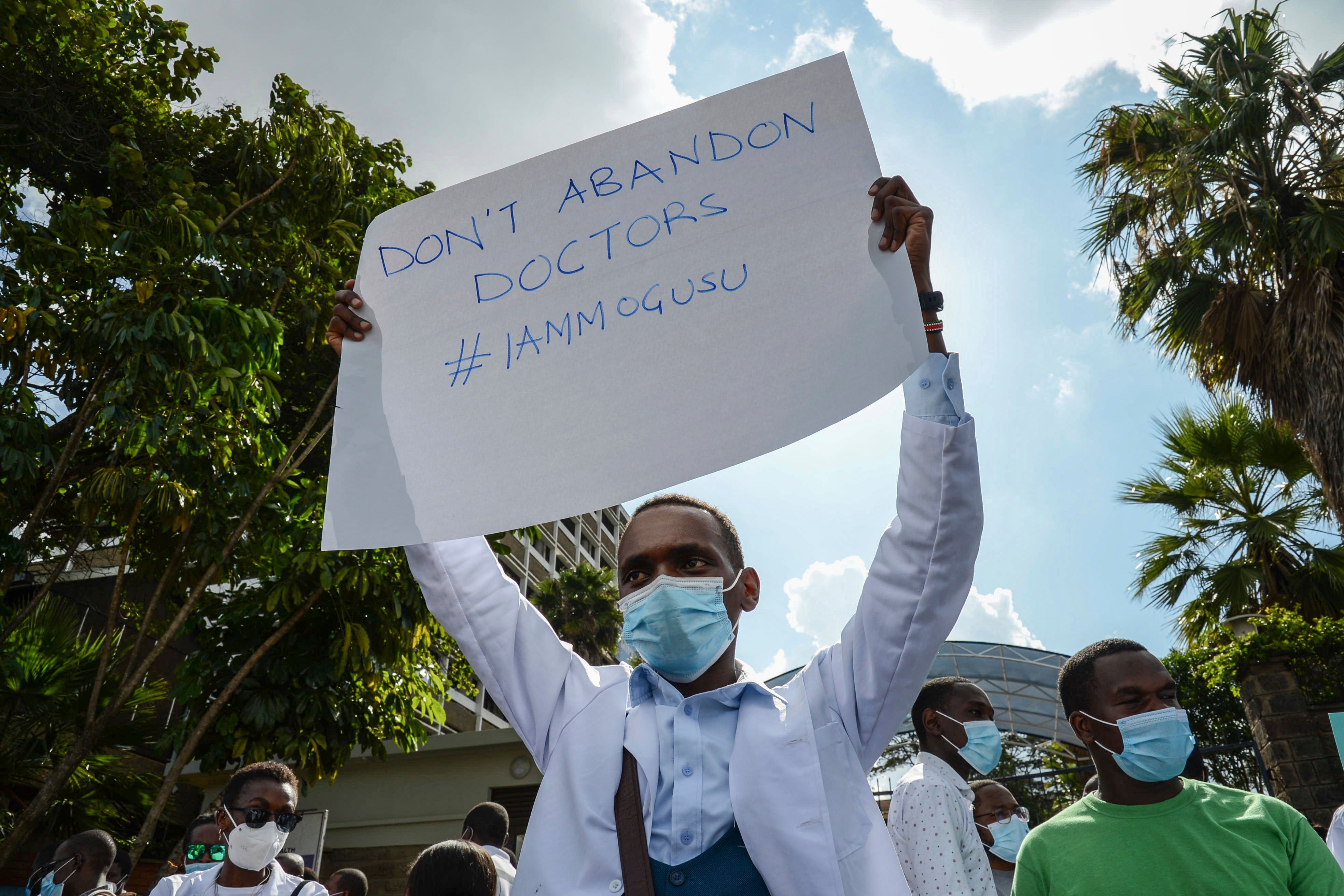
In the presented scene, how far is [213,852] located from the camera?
4.30m

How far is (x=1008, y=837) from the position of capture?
3.94 metres

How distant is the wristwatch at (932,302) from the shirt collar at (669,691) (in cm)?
71

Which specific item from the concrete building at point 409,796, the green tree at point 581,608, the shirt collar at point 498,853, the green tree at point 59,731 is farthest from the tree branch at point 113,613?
the green tree at point 581,608

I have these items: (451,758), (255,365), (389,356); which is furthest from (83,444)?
(451,758)

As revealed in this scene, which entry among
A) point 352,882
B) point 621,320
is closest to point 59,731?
point 352,882

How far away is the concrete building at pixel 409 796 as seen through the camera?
671 inches

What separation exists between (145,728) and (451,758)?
7.86m

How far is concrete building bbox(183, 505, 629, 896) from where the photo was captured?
17031mm

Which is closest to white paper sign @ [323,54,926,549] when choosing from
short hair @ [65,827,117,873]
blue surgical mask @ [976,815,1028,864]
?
blue surgical mask @ [976,815,1028,864]

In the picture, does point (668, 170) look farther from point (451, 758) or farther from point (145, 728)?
point (451, 758)

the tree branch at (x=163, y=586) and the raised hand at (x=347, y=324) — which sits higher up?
the tree branch at (x=163, y=586)

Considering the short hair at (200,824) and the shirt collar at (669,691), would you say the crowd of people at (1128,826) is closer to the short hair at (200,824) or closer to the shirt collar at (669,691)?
the shirt collar at (669,691)

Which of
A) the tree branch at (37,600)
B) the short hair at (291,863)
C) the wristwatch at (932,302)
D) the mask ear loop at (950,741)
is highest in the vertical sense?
the tree branch at (37,600)

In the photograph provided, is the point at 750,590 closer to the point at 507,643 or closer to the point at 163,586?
the point at 507,643
